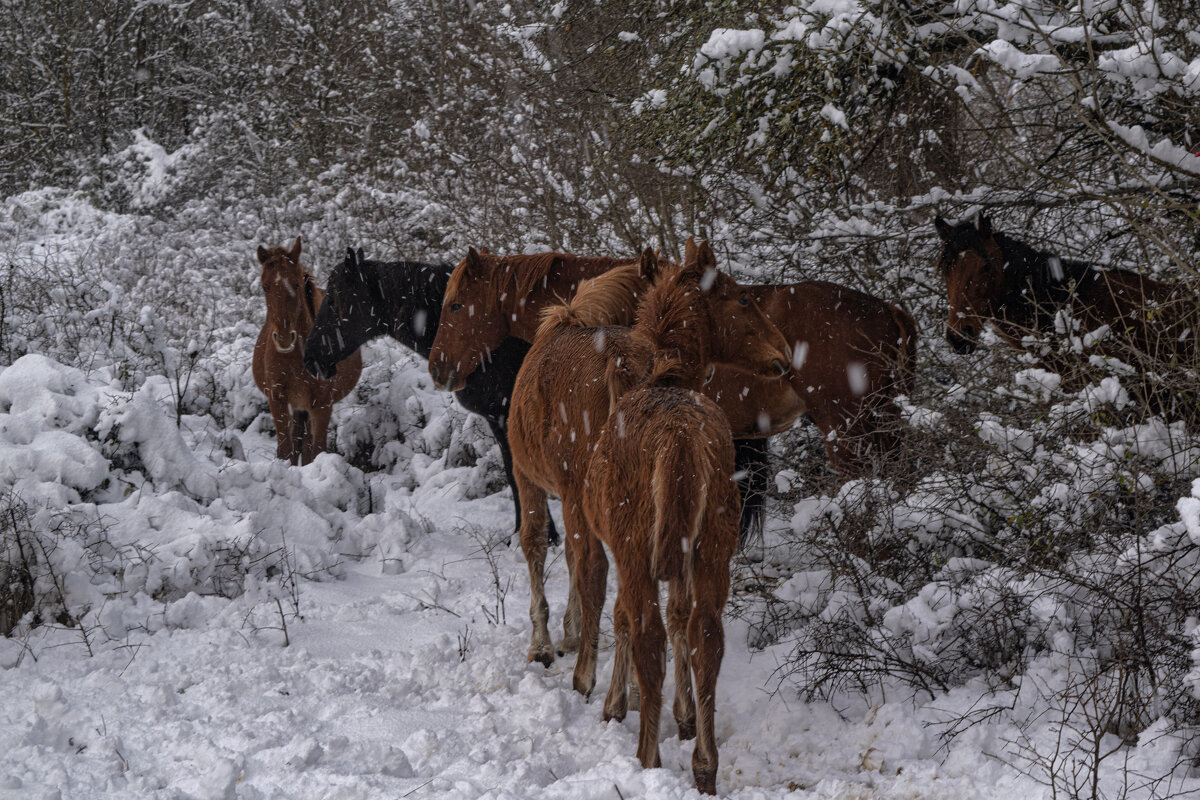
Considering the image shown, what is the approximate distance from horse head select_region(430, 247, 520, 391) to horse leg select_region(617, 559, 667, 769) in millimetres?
3132

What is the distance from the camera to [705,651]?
9.92ft

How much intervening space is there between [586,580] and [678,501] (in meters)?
1.02

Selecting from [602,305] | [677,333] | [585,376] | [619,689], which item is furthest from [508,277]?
[619,689]

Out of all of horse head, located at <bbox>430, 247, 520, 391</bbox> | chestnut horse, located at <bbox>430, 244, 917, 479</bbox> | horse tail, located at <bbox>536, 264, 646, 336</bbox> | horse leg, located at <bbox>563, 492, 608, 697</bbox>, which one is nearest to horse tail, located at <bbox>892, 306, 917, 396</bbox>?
chestnut horse, located at <bbox>430, 244, 917, 479</bbox>

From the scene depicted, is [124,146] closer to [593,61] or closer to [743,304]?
[593,61]

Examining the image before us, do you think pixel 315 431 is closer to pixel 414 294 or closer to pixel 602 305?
pixel 414 294

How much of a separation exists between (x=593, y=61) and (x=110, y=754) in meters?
9.01

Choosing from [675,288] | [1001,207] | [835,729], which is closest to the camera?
[835,729]

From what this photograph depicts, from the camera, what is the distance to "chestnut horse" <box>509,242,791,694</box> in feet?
12.3

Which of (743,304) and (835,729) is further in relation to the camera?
(743,304)

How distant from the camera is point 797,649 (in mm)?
4008

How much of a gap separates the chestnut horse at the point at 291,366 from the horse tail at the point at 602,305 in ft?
13.9

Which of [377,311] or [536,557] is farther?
[377,311]

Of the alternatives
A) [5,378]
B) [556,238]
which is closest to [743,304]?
[5,378]
